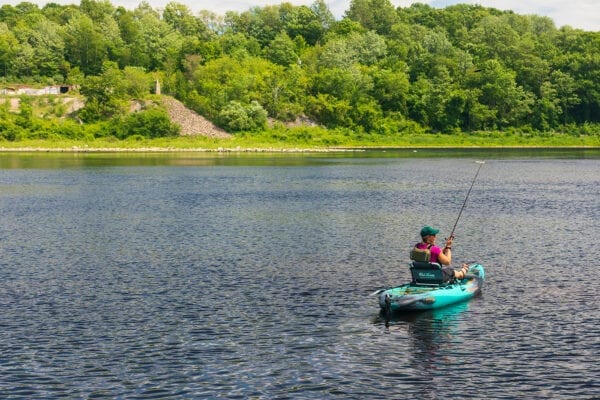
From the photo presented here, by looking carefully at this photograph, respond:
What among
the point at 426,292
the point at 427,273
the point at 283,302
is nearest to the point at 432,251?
the point at 427,273

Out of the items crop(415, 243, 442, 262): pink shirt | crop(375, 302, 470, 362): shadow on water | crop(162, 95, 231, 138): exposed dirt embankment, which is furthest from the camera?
crop(162, 95, 231, 138): exposed dirt embankment

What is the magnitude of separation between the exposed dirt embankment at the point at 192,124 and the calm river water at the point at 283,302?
382 feet

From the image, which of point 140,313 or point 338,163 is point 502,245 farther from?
point 338,163

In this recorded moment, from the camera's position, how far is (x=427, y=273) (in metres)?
31.2

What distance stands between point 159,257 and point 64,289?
9052 millimetres

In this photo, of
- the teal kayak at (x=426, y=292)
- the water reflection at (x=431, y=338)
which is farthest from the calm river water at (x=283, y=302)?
the teal kayak at (x=426, y=292)

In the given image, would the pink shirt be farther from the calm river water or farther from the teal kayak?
the calm river water

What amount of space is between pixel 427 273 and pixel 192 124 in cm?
16470

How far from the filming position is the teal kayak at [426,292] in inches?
1159

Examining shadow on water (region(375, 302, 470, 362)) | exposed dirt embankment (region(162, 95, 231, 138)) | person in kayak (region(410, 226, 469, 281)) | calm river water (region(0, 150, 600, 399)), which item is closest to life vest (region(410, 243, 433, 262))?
person in kayak (region(410, 226, 469, 281))

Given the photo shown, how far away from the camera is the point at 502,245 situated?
47.0 metres

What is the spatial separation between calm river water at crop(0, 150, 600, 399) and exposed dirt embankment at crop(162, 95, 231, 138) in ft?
382

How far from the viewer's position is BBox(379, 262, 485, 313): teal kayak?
96.6 ft

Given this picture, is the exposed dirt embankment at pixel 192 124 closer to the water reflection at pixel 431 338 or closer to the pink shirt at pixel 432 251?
the pink shirt at pixel 432 251
